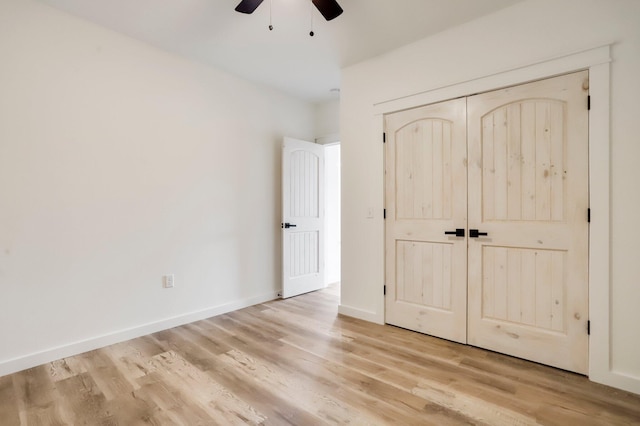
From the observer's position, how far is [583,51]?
215cm

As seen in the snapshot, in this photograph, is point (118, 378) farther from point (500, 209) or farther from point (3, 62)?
point (500, 209)

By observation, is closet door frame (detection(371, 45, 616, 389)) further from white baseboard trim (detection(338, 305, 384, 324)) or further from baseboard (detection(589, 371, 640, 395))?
white baseboard trim (detection(338, 305, 384, 324))

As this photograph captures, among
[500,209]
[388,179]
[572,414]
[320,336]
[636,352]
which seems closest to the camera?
[572,414]

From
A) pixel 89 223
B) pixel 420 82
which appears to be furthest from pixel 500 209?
pixel 89 223

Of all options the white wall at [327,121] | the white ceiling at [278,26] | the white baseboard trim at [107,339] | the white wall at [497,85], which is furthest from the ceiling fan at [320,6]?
the white baseboard trim at [107,339]

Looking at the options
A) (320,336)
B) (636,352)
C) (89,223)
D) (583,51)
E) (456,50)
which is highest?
(456,50)

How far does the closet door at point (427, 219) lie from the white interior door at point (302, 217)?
145cm

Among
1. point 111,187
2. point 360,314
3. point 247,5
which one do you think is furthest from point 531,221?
point 111,187

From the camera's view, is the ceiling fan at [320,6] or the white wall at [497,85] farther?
the ceiling fan at [320,6]

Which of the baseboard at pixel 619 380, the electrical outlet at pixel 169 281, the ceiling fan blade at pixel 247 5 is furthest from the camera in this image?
the electrical outlet at pixel 169 281

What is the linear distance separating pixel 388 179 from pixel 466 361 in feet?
5.66

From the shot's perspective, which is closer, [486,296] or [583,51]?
[583,51]

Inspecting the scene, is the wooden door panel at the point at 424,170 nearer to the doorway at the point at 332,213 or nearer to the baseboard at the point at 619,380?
the baseboard at the point at 619,380

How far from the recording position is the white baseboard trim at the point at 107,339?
2.33 meters
